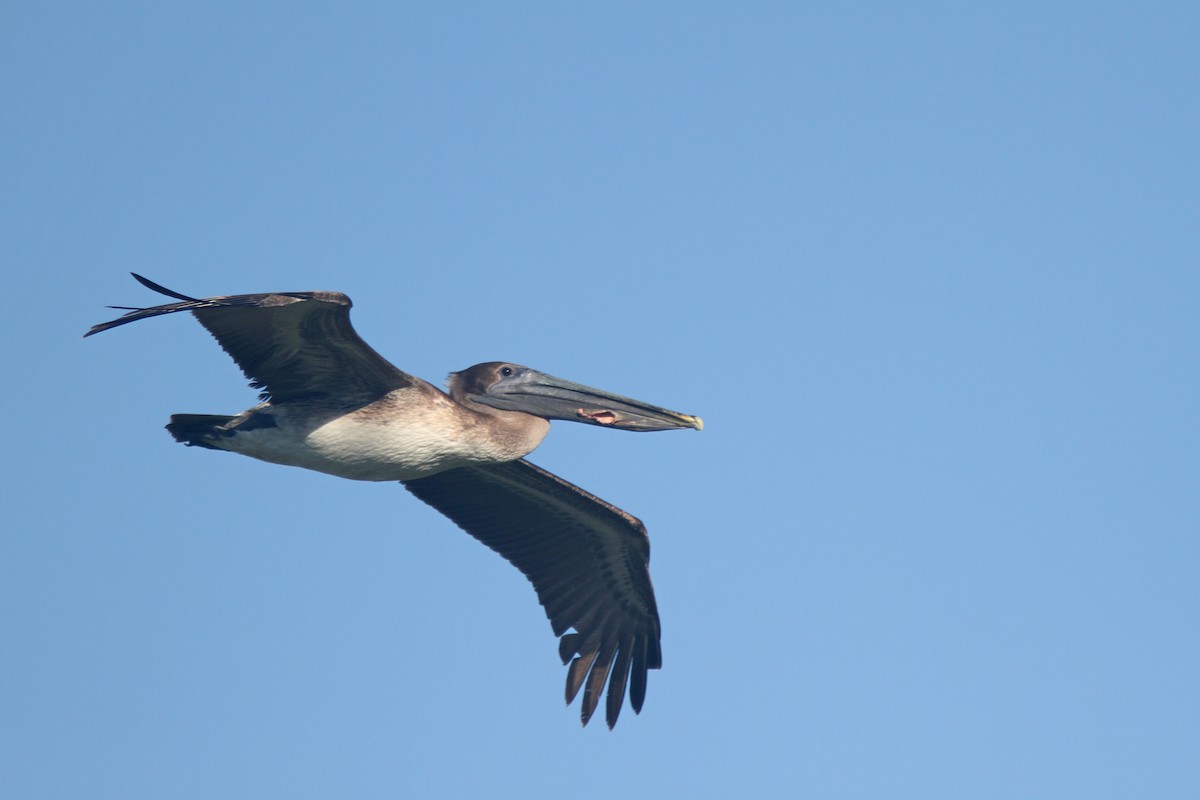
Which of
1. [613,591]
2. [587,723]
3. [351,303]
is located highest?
[351,303]

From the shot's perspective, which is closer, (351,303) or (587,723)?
(351,303)

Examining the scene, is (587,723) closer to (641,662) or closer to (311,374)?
(641,662)

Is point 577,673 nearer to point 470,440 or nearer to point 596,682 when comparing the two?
point 596,682

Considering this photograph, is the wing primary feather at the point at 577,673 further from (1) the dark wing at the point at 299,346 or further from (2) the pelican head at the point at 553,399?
(1) the dark wing at the point at 299,346

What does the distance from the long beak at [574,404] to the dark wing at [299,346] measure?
3.79ft

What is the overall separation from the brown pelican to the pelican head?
1 centimetres

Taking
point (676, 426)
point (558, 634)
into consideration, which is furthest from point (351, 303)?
point (558, 634)

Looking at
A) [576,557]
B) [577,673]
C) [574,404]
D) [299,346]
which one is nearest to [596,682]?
[577,673]

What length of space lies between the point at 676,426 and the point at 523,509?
2.30 metres

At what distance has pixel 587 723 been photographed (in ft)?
45.8

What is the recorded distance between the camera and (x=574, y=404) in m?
13.1

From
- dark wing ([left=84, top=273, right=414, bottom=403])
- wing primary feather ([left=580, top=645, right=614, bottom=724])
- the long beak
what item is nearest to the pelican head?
the long beak

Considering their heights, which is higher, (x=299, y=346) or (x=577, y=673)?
(x=299, y=346)

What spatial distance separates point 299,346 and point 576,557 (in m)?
4.23
